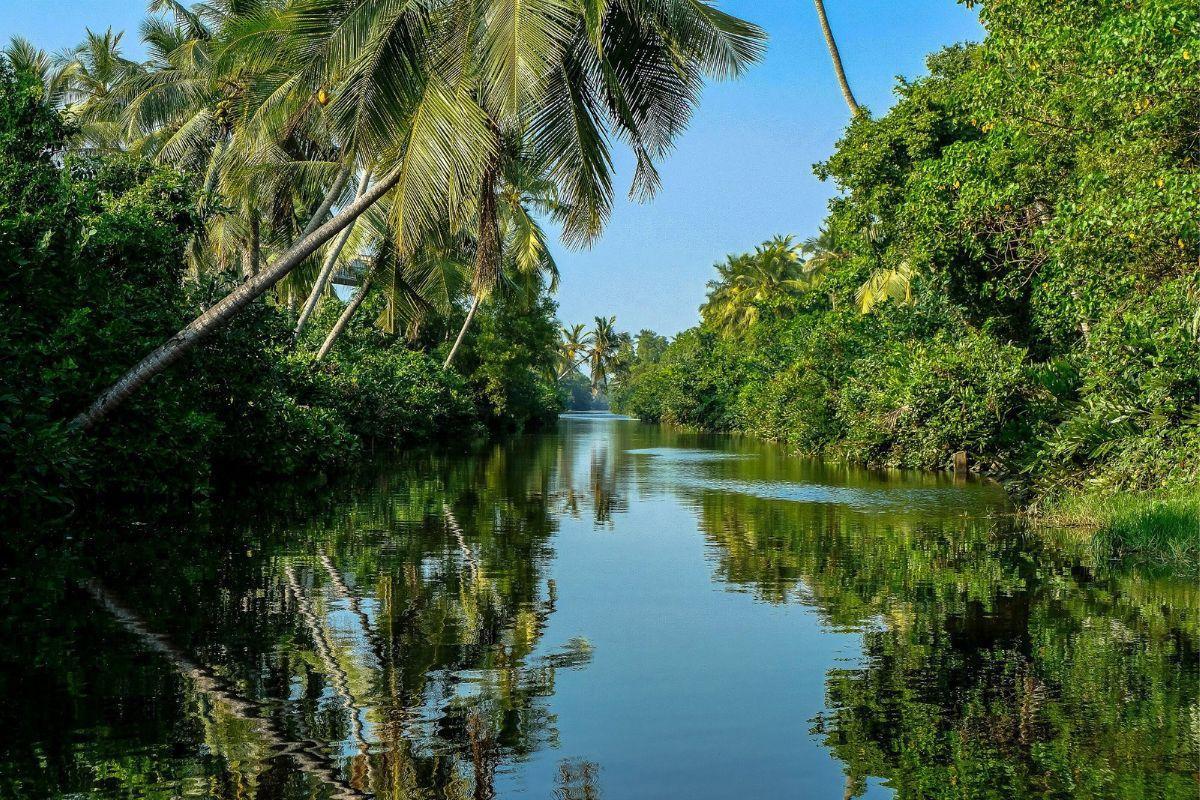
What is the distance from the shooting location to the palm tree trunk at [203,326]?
12852 millimetres

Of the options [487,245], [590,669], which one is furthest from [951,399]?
[590,669]

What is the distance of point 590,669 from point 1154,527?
716 cm

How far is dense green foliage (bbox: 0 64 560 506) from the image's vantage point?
37.9 ft

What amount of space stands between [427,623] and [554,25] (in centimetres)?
718

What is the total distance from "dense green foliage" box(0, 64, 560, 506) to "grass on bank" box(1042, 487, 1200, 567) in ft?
38.6

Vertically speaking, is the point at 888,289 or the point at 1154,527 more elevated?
the point at 888,289

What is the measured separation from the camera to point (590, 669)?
6.18 m

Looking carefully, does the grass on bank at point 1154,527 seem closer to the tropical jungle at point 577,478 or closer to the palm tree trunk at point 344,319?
the tropical jungle at point 577,478

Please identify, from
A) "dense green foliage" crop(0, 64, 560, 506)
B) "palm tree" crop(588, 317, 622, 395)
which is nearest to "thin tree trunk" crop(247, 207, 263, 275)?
"dense green foliage" crop(0, 64, 560, 506)

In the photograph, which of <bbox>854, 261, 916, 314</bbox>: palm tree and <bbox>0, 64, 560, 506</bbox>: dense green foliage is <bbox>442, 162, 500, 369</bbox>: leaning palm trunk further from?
<bbox>854, 261, 916, 314</bbox>: palm tree

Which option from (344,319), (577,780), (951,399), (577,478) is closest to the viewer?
(577,780)

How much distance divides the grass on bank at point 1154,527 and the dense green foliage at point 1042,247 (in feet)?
1.64

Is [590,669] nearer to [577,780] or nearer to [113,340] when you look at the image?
[577,780]

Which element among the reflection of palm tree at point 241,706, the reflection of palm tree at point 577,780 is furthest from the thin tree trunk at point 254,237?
the reflection of palm tree at point 577,780
